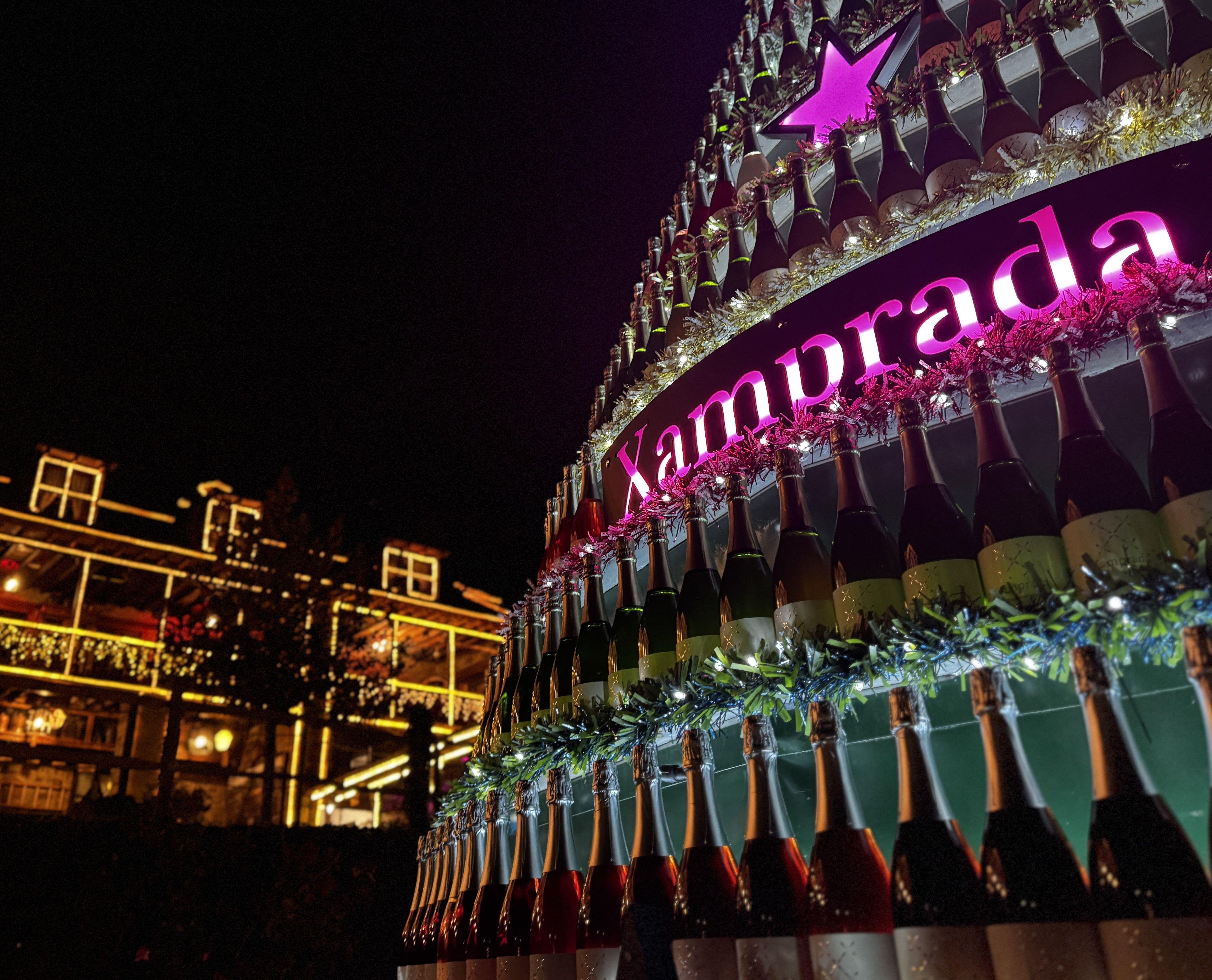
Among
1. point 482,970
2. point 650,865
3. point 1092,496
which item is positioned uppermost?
point 1092,496

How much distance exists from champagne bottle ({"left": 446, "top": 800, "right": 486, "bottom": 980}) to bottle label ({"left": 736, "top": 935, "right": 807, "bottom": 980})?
111cm

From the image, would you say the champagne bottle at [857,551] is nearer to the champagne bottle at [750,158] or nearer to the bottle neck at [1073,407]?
the bottle neck at [1073,407]

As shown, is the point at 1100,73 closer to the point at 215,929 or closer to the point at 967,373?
→ the point at 967,373

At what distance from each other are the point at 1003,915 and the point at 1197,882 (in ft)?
0.86

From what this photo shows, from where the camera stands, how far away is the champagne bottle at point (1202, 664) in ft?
3.35

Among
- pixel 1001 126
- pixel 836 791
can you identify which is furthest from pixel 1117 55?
pixel 836 791

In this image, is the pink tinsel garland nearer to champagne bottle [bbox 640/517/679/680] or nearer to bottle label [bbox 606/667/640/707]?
champagne bottle [bbox 640/517/679/680]

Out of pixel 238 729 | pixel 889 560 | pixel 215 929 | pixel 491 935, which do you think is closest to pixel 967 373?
pixel 889 560

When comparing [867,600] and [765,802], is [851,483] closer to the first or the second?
[867,600]

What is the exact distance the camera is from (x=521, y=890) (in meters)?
2.10

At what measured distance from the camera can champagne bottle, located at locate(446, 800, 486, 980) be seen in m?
2.20

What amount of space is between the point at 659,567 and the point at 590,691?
39 cm

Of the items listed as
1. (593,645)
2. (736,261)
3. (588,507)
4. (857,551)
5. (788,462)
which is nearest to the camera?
(857,551)

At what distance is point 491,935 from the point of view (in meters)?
2.11
